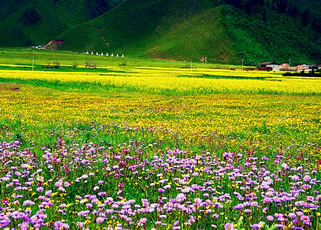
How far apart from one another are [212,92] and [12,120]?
1092 inches

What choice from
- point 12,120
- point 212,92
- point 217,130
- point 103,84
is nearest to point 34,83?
point 103,84

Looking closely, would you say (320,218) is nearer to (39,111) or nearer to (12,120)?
(12,120)

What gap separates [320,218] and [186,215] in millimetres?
2229

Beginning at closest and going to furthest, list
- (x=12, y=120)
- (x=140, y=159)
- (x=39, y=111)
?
(x=140, y=159), (x=12, y=120), (x=39, y=111)

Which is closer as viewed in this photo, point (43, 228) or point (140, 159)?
point (43, 228)

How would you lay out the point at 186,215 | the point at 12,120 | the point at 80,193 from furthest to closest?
the point at 12,120 < the point at 80,193 < the point at 186,215

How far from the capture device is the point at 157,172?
945cm

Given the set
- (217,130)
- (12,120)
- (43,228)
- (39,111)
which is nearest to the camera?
(43,228)

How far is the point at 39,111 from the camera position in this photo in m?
22.6

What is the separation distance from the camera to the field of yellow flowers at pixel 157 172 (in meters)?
6.42

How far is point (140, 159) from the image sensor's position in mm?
10641

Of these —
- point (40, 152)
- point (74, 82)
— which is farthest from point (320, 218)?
point (74, 82)

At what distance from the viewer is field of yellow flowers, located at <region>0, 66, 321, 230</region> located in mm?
6418

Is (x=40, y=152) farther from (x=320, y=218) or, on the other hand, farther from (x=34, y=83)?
(x=34, y=83)
